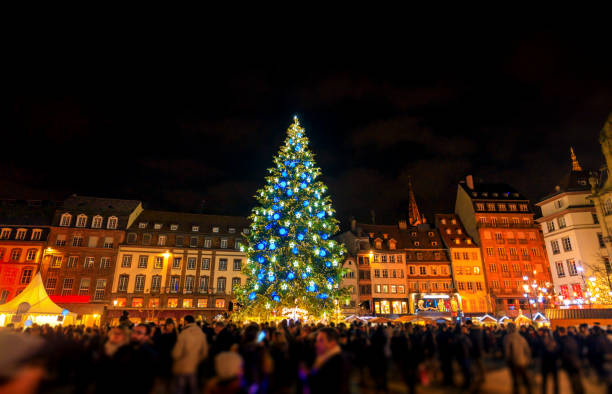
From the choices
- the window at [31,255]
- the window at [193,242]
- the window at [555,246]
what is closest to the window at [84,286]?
the window at [31,255]

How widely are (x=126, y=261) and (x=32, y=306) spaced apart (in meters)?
30.0

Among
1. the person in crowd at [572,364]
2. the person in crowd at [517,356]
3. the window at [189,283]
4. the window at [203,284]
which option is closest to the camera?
the person in crowd at [517,356]

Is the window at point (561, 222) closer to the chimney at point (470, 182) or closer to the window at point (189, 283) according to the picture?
the chimney at point (470, 182)

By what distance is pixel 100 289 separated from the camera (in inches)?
1906

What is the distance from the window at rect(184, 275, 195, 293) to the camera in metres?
50.9

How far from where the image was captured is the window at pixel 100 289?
4788cm

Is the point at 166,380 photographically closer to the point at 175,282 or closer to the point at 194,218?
the point at 175,282

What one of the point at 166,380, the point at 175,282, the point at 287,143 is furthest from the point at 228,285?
the point at 166,380

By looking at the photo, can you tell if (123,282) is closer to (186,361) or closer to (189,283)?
(189,283)

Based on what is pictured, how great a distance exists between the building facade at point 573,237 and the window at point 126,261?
5896 centimetres

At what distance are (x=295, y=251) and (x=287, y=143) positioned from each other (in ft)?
25.9

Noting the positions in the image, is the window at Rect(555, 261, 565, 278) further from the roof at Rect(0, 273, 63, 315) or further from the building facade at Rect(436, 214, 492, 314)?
the roof at Rect(0, 273, 63, 315)

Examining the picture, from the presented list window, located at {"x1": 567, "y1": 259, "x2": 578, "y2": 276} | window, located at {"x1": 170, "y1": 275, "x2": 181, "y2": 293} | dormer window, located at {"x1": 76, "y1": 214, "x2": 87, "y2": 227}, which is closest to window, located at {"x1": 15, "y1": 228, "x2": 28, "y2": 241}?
dormer window, located at {"x1": 76, "y1": 214, "x2": 87, "y2": 227}

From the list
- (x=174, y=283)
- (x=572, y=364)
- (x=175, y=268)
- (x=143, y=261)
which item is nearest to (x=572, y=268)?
(x=572, y=364)
